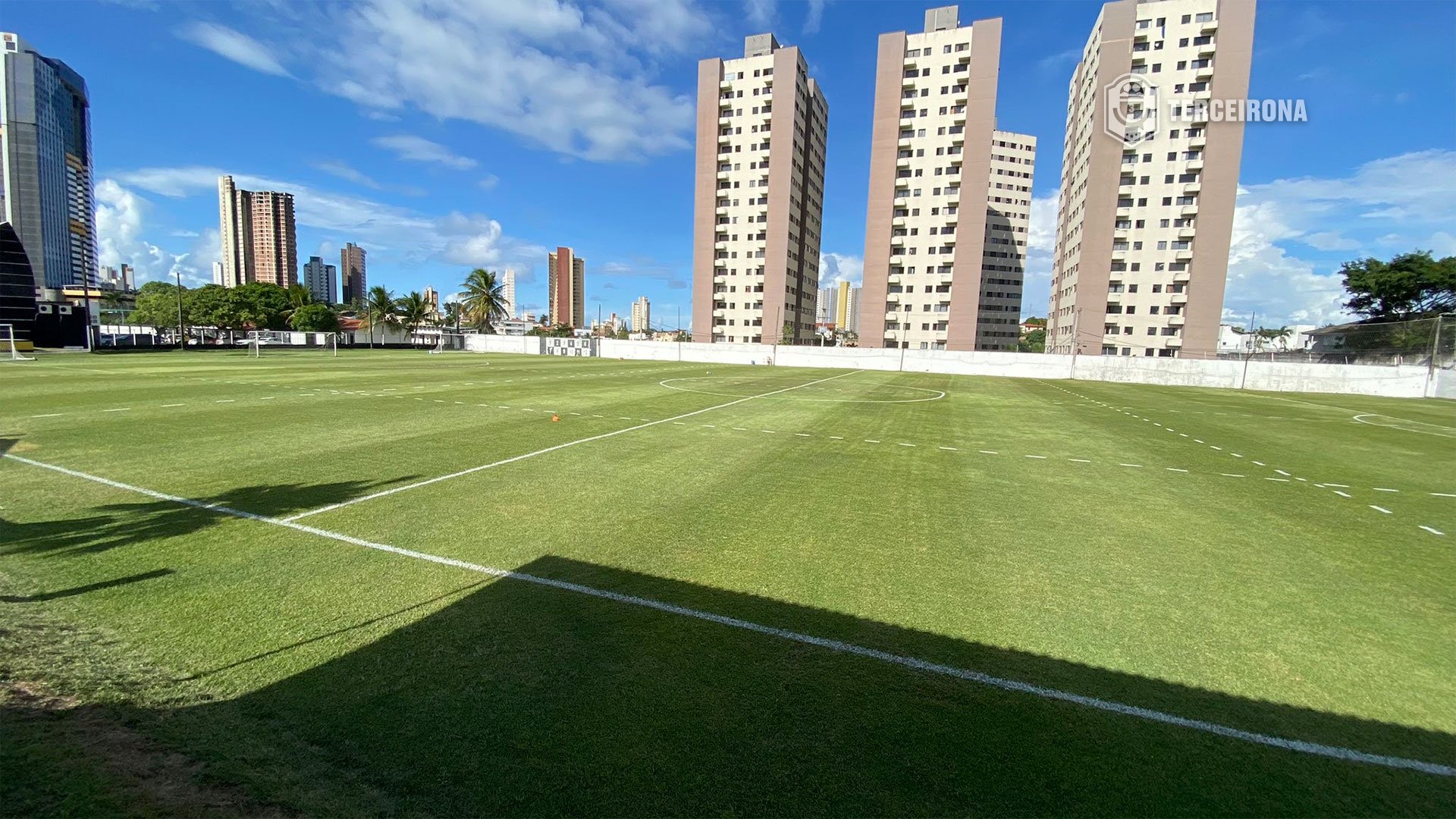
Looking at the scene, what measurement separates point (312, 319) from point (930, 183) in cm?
9474

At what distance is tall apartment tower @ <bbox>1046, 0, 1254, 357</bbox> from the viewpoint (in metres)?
68.1

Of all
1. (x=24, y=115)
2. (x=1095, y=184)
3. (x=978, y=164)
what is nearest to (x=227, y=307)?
(x=24, y=115)

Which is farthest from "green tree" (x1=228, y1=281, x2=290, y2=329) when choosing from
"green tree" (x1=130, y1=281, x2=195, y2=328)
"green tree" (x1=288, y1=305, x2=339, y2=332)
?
"green tree" (x1=130, y1=281, x2=195, y2=328)

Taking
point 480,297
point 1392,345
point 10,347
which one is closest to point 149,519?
point 10,347

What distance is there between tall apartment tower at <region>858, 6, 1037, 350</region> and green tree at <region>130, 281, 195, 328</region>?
9699cm

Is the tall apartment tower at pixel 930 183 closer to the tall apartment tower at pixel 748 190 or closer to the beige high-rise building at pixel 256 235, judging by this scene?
the tall apartment tower at pixel 748 190

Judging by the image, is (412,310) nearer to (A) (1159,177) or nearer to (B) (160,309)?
(B) (160,309)

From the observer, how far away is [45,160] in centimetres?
8475

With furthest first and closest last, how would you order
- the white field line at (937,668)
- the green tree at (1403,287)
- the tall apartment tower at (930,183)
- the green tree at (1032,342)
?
the green tree at (1032,342) → the tall apartment tower at (930,183) → the green tree at (1403,287) → the white field line at (937,668)

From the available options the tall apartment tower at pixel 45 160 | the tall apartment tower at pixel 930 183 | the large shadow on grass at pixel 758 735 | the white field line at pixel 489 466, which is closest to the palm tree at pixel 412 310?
the tall apartment tower at pixel 45 160

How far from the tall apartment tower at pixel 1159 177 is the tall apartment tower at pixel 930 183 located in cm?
1363

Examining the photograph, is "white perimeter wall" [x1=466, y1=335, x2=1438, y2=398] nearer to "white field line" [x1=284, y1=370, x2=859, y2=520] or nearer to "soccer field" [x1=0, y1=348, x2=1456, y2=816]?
"white field line" [x1=284, y1=370, x2=859, y2=520]

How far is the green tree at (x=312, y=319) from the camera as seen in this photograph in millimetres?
86875

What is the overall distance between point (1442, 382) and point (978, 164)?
2058 inches
